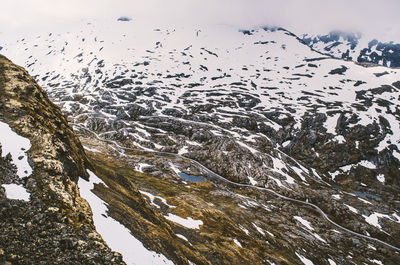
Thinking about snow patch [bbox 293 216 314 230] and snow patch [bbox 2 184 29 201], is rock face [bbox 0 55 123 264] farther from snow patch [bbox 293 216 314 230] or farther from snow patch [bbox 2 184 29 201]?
snow patch [bbox 293 216 314 230]

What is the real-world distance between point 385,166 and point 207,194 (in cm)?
13057

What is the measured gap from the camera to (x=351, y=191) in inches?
5143

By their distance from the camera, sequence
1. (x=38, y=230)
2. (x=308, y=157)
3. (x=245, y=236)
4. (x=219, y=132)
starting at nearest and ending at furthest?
1. (x=38, y=230)
2. (x=245, y=236)
3. (x=308, y=157)
4. (x=219, y=132)

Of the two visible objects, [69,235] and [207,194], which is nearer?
[69,235]

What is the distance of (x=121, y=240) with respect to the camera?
15.0m

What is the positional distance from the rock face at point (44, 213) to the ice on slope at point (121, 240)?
139 cm

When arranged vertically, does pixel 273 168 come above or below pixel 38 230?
below

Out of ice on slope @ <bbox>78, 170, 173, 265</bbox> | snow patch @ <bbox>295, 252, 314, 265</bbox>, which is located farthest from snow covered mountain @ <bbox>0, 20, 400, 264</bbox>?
ice on slope @ <bbox>78, 170, 173, 265</bbox>

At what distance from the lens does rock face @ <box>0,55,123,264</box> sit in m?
10.0

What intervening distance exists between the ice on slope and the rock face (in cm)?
139

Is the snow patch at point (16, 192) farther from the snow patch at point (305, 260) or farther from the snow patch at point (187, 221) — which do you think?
the snow patch at point (305, 260)

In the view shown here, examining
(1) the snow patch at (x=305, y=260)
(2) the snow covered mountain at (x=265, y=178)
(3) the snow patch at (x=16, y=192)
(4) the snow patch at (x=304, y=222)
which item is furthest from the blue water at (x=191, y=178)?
(3) the snow patch at (x=16, y=192)

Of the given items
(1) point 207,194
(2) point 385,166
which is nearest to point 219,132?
(1) point 207,194

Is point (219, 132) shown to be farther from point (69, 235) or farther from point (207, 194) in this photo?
point (69, 235)
